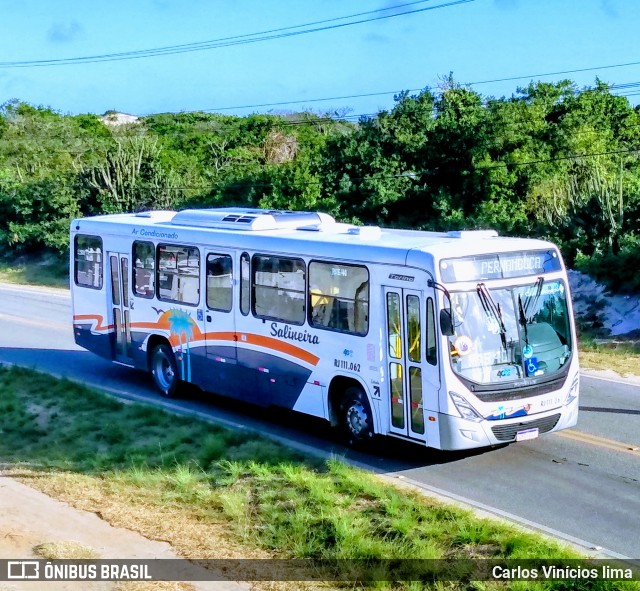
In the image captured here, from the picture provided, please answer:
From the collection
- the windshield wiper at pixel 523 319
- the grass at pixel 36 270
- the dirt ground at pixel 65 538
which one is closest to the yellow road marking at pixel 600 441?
the windshield wiper at pixel 523 319

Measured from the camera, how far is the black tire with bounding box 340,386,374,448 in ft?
39.1

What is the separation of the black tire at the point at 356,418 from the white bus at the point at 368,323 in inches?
1.0

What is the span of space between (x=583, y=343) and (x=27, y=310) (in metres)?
16.8

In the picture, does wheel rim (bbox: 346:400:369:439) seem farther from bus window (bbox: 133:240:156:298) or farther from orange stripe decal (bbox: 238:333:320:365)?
bus window (bbox: 133:240:156:298)

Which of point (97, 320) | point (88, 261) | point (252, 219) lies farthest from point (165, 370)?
point (252, 219)

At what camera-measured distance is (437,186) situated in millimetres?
33344

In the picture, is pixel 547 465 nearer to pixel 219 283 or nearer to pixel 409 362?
pixel 409 362

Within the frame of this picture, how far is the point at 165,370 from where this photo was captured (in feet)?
53.1

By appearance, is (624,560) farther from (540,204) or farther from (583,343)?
(540,204)

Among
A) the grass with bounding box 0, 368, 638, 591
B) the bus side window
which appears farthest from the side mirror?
the grass with bounding box 0, 368, 638, 591

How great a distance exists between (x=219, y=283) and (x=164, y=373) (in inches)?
103

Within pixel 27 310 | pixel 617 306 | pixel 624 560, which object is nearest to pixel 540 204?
pixel 617 306

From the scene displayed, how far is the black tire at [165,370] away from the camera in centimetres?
1582

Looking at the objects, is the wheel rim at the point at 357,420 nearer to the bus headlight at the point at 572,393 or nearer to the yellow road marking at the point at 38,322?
the bus headlight at the point at 572,393
